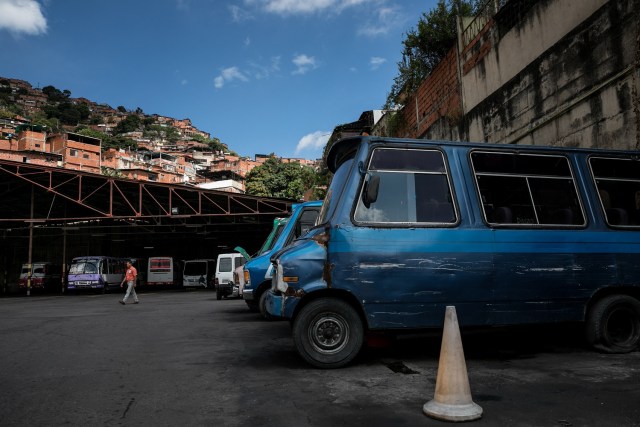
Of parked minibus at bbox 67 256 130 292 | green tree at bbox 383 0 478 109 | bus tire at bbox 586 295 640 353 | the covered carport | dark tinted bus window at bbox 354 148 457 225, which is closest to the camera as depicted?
dark tinted bus window at bbox 354 148 457 225

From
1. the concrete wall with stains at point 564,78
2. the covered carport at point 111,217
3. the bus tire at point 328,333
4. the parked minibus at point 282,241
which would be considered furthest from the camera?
the covered carport at point 111,217

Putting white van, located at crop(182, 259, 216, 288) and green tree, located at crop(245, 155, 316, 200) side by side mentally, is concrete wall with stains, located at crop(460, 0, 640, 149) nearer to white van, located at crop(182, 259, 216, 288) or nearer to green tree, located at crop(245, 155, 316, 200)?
white van, located at crop(182, 259, 216, 288)


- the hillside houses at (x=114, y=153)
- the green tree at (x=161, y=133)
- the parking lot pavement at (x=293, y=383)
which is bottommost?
the parking lot pavement at (x=293, y=383)

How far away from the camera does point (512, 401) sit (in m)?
3.73

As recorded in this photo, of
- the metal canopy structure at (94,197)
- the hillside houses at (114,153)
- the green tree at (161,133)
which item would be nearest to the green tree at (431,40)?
the metal canopy structure at (94,197)

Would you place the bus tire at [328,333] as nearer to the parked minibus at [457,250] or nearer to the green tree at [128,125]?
the parked minibus at [457,250]

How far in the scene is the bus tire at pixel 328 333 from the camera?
493cm

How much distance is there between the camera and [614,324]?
18.8 ft

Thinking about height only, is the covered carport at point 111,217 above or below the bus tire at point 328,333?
above

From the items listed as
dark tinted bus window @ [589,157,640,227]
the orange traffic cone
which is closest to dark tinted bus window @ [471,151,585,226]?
dark tinted bus window @ [589,157,640,227]

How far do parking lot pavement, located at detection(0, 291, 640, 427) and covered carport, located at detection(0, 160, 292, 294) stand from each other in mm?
21474

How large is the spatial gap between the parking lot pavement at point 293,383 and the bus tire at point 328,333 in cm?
15

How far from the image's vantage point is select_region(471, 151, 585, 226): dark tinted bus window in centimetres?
547

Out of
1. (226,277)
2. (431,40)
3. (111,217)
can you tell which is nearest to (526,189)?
(431,40)
